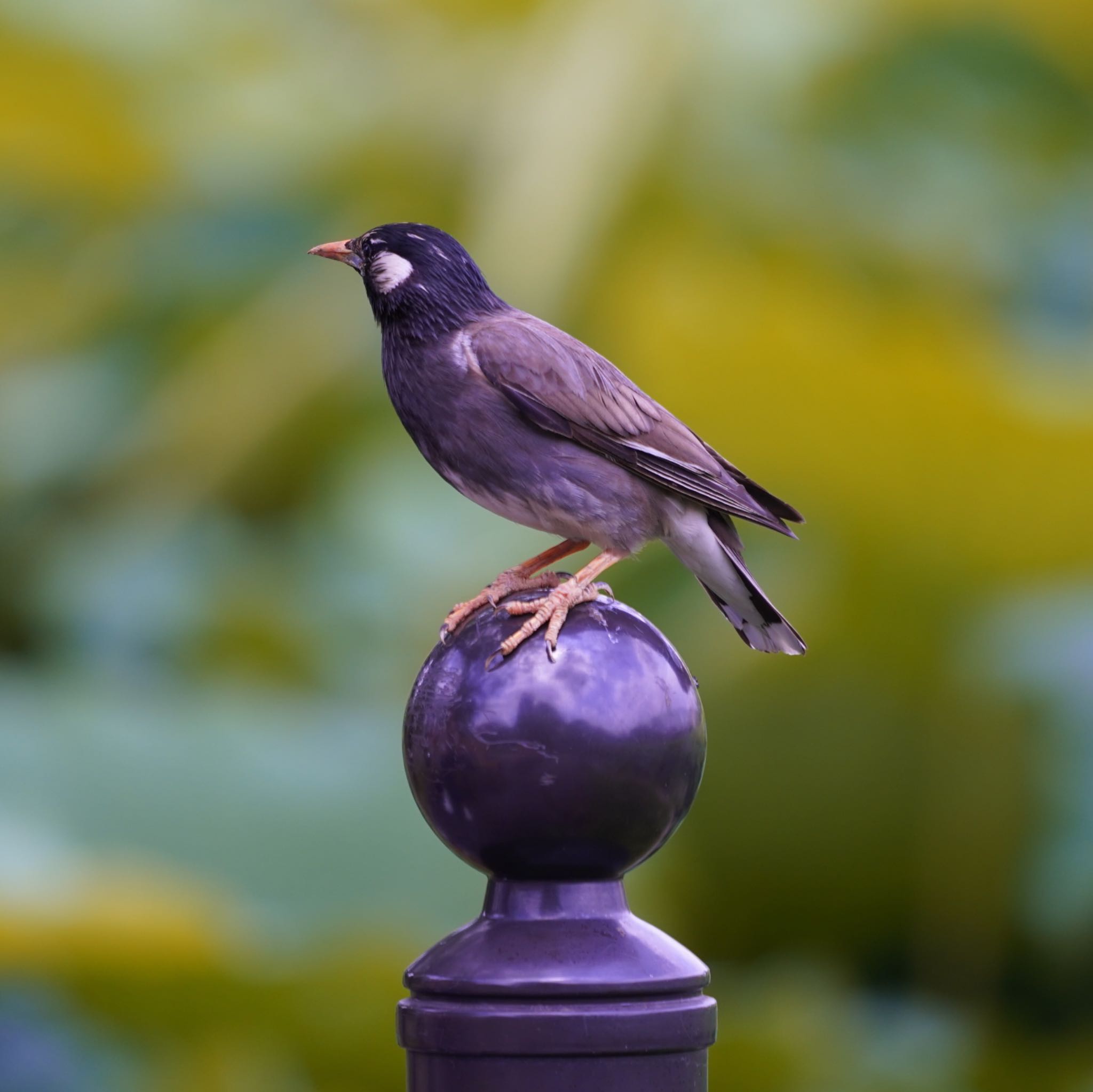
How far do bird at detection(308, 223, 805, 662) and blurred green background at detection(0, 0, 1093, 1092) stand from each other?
4.13 feet

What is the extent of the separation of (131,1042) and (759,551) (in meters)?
2.38

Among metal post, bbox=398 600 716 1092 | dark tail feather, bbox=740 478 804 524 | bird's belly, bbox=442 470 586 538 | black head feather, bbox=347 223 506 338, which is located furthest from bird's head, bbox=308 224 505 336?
metal post, bbox=398 600 716 1092

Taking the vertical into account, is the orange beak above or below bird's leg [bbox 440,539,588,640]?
above

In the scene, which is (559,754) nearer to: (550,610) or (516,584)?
(550,610)

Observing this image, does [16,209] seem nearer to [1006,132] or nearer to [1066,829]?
[1006,132]

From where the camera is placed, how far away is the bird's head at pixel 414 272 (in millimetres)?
2828

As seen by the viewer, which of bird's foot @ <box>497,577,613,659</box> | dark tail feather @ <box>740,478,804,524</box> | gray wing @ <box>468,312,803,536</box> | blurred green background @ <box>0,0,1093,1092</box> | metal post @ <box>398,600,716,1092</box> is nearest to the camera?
metal post @ <box>398,600,716,1092</box>

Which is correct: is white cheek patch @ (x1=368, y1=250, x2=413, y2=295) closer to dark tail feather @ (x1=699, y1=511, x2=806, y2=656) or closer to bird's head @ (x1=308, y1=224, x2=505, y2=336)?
bird's head @ (x1=308, y1=224, x2=505, y2=336)

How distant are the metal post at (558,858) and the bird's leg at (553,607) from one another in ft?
0.06

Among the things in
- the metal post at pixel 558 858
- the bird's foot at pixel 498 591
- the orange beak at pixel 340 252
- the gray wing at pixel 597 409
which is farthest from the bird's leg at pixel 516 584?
the orange beak at pixel 340 252

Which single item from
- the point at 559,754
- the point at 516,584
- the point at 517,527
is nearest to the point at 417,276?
the point at 516,584

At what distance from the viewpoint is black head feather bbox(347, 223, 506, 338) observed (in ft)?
9.28

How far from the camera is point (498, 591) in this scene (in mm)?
2645

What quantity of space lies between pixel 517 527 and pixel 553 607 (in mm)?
3149
